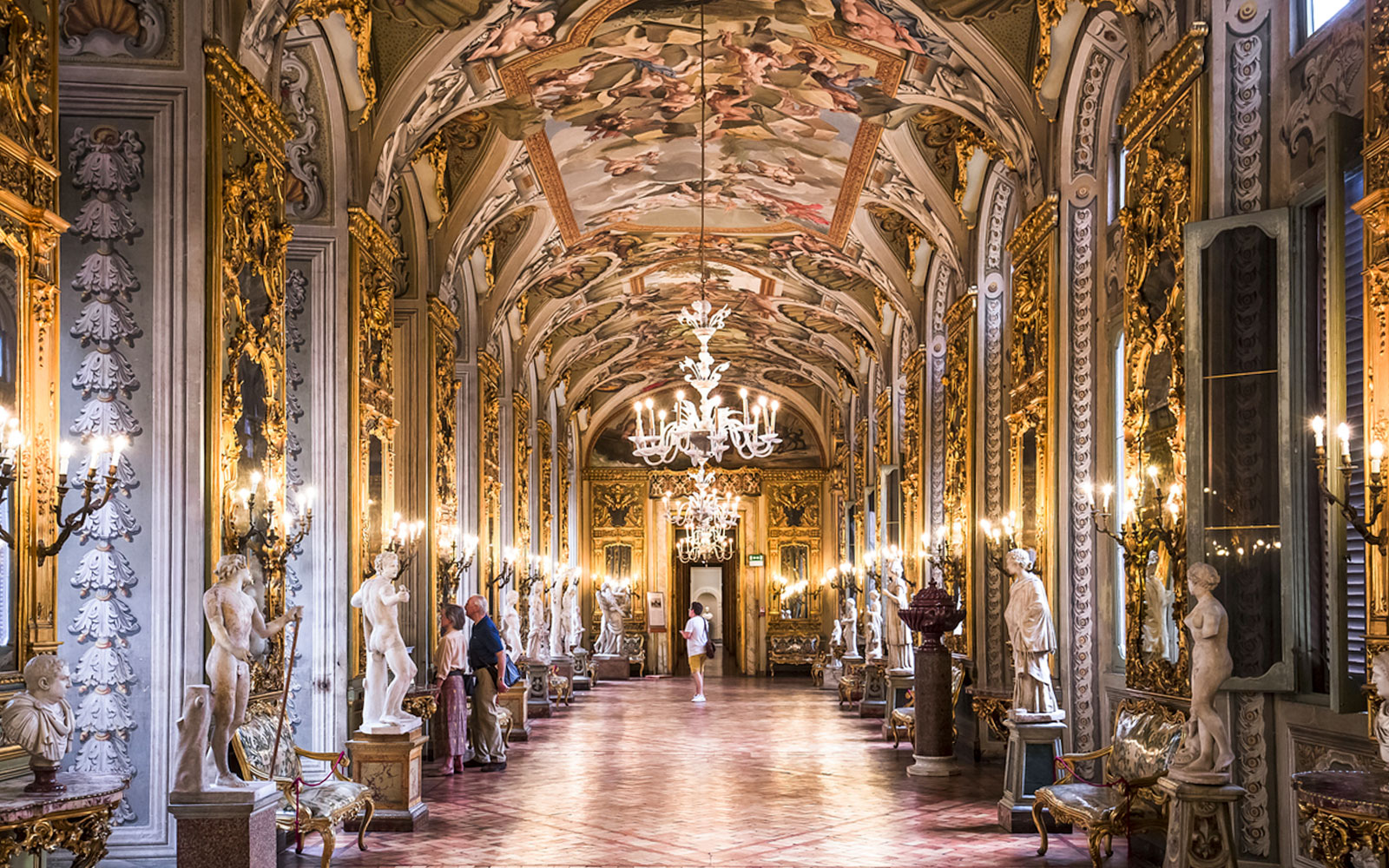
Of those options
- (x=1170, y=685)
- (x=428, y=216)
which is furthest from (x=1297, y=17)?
(x=428, y=216)

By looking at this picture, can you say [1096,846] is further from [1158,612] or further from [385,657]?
[385,657]

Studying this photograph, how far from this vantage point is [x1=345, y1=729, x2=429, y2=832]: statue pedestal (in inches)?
432

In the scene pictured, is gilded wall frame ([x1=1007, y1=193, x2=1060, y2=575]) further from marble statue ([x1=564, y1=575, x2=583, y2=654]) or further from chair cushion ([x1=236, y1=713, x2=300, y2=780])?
marble statue ([x1=564, y1=575, x2=583, y2=654])

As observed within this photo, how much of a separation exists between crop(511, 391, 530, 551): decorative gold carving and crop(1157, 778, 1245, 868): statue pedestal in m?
16.7

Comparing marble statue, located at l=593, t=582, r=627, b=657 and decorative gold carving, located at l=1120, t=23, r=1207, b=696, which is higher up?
decorative gold carving, located at l=1120, t=23, r=1207, b=696

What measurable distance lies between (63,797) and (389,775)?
17.5ft

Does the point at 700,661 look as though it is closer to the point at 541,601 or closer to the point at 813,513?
the point at 541,601

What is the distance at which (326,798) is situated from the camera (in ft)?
31.6

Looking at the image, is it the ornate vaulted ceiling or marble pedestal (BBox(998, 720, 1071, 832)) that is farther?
the ornate vaulted ceiling

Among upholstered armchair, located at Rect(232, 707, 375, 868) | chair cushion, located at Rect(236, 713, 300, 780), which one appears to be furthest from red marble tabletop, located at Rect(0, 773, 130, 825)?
chair cushion, located at Rect(236, 713, 300, 780)

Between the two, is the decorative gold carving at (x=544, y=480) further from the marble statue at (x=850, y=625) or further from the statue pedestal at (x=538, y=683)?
the marble statue at (x=850, y=625)

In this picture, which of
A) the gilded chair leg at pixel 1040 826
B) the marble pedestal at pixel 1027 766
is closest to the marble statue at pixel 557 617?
the marble pedestal at pixel 1027 766

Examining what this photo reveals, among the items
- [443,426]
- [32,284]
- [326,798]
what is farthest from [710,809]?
[32,284]

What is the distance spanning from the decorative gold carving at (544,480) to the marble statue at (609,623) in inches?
137
